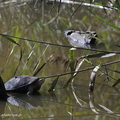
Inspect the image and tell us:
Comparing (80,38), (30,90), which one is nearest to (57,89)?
(30,90)

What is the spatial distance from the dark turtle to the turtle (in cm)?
202

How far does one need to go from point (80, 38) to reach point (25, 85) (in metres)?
2.35

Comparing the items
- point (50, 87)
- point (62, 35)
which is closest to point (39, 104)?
point (50, 87)

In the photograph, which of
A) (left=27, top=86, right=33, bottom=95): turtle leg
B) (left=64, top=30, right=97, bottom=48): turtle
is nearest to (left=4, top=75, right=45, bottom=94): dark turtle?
(left=27, top=86, right=33, bottom=95): turtle leg

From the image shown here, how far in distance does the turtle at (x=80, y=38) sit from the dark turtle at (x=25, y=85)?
2024mm

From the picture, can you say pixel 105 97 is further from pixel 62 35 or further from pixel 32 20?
pixel 32 20

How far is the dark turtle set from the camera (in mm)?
2787

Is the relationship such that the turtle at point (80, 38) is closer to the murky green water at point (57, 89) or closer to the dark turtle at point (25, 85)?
the murky green water at point (57, 89)

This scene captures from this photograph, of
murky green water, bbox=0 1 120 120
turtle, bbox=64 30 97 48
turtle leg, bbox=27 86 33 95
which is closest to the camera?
murky green water, bbox=0 1 120 120

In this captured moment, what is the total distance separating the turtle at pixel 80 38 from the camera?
4.82 meters

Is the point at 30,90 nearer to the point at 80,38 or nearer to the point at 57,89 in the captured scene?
the point at 57,89

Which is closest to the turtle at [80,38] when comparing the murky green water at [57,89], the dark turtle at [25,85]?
the murky green water at [57,89]

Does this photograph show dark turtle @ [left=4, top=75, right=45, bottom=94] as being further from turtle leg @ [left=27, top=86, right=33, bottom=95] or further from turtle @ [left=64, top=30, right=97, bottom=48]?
turtle @ [left=64, top=30, right=97, bottom=48]

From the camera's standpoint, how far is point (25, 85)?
280 cm
